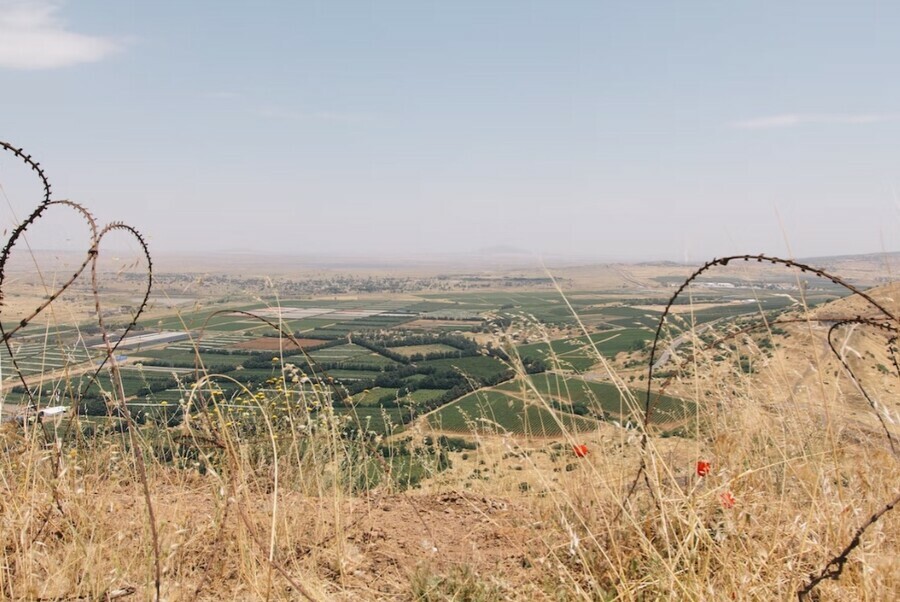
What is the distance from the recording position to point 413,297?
287 ft

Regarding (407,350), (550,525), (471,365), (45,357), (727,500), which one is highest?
(45,357)

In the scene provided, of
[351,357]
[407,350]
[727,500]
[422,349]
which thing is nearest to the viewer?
[727,500]

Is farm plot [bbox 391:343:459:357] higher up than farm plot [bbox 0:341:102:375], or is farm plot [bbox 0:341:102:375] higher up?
farm plot [bbox 0:341:102:375]

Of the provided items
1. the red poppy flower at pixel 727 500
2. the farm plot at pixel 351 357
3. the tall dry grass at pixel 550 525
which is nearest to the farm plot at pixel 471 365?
the farm plot at pixel 351 357

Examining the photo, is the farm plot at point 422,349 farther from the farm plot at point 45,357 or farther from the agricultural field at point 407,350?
the farm plot at point 45,357

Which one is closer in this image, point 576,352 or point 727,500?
point 727,500

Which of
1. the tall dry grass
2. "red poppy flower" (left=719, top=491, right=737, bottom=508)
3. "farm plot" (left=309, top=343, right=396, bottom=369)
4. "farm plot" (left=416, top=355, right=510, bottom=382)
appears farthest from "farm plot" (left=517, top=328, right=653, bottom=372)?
"farm plot" (left=309, top=343, right=396, bottom=369)

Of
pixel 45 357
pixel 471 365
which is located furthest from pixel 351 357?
pixel 45 357

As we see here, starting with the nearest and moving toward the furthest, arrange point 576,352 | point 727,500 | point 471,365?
point 727,500 → point 576,352 → point 471,365

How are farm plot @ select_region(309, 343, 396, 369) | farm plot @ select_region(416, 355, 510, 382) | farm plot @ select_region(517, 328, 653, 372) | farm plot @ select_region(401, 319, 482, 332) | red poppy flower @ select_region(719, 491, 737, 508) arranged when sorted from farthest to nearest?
farm plot @ select_region(401, 319, 482, 332), farm plot @ select_region(309, 343, 396, 369), farm plot @ select_region(416, 355, 510, 382), farm plot @ select_region(517, 328, 653, 372), red poppy flower @ select_region(719, 491, 737, 508)

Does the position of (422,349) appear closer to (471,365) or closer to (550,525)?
(471,365)

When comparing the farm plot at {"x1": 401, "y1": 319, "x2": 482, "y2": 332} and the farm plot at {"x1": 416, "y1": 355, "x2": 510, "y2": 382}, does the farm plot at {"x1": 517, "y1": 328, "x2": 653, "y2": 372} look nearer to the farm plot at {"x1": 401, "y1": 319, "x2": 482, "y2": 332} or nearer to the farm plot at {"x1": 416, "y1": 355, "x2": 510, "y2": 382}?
the farm plot at {"x1": 416, "y1": 355, "x2": 510, "y2": 382}

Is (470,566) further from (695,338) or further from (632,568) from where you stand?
(695,338)

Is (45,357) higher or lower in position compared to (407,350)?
higher
